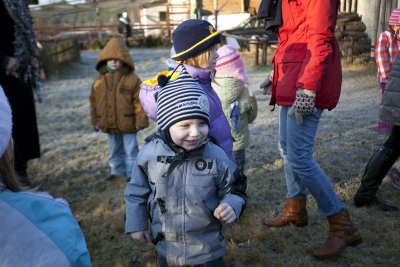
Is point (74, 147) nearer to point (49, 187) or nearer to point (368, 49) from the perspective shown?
point (49, 187)

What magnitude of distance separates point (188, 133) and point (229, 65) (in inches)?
64.0

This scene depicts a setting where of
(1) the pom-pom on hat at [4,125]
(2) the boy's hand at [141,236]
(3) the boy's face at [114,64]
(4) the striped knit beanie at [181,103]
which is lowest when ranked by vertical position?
(2) the boy's hand at [141,236]

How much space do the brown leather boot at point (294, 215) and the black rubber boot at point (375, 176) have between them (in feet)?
1.87

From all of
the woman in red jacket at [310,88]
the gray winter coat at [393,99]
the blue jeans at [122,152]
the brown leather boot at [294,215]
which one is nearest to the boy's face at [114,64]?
the blue jeans at [122,152]

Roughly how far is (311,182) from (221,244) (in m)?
0.89

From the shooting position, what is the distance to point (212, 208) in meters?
1.88

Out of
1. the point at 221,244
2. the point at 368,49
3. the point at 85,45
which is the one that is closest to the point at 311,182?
the point at 221,244

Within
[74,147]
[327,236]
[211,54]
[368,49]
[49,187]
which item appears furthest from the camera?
[368,49]

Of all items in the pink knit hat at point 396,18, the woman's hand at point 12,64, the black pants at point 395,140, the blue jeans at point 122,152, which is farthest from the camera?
the pink knit hat at point 396,18

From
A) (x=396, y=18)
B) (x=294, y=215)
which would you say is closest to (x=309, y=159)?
(x=294, y=215)

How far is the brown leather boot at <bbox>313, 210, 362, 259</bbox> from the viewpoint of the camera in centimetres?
261

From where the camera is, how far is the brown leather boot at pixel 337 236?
8.56ft

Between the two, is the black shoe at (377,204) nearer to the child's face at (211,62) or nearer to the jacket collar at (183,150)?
the child's face at (211,62)

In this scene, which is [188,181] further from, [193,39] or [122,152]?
[122,152]
